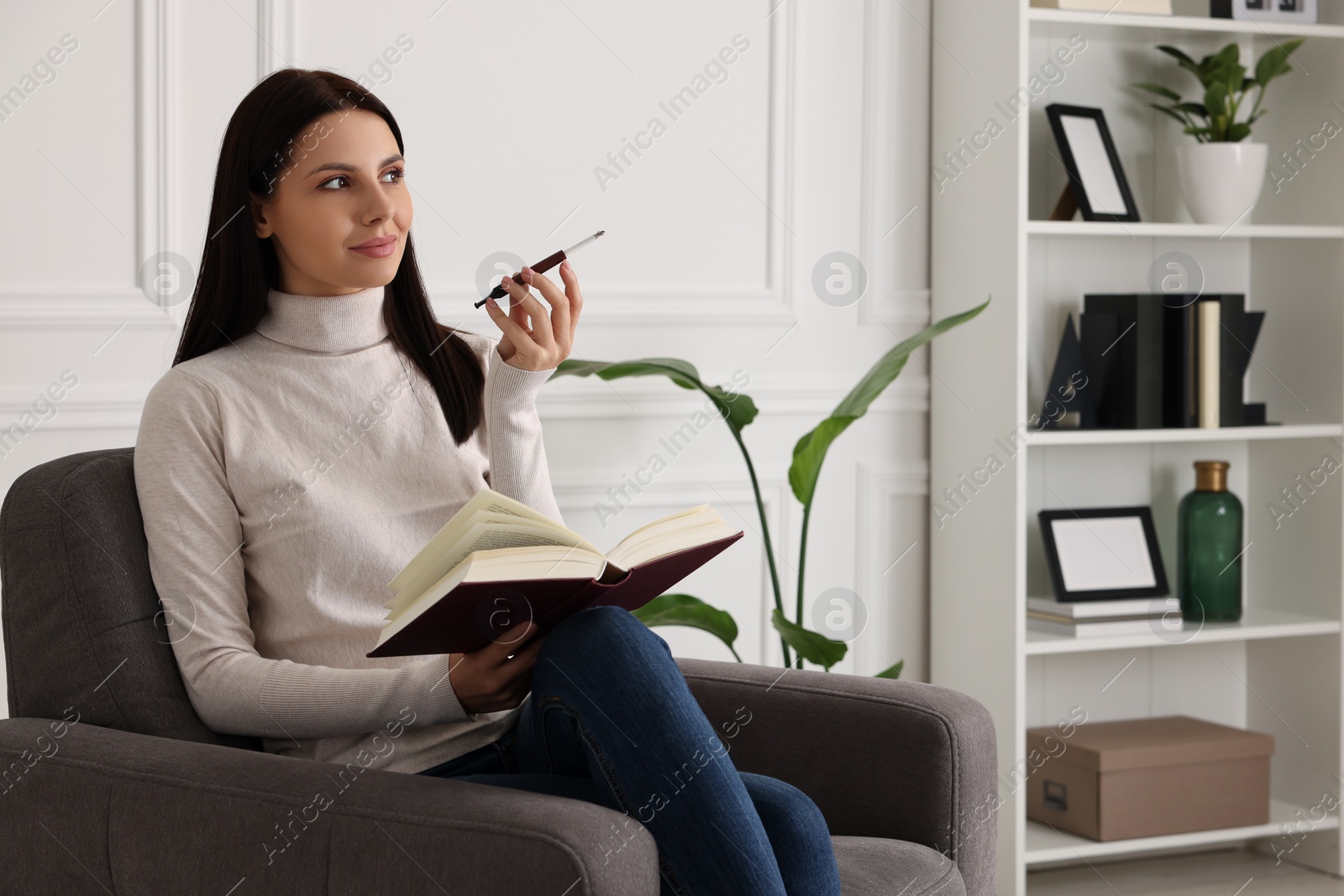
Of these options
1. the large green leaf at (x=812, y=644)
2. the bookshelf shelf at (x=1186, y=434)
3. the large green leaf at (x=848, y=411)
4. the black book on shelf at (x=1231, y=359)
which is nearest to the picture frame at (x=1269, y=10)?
the black book on shelf at (x=1231, y=359)

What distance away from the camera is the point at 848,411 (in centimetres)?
209

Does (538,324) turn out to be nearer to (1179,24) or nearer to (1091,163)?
(1091,163)

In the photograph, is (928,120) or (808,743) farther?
(928,120)

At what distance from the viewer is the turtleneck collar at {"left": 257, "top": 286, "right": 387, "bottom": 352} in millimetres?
1446

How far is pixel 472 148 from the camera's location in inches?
89.3

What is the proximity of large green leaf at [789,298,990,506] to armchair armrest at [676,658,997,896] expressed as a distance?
646 mm

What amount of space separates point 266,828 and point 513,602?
27 centimetres

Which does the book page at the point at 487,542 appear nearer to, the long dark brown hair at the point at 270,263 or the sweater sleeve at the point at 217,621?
the sweater sleeve at the point at 217,621

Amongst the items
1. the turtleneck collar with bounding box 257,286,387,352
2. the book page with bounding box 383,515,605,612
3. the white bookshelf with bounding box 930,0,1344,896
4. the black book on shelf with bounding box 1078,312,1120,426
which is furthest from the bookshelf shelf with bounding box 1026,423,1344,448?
the book page with bounding box 383,515,605,612

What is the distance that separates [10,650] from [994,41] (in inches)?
76.5

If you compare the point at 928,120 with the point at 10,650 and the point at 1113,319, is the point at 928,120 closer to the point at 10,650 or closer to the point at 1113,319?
the point at 1113,319

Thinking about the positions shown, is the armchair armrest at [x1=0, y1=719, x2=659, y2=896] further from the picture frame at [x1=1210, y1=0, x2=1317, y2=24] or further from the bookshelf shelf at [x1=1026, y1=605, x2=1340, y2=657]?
the picture frame at [x1=1210, y1=0, x2=1317, y2=24]

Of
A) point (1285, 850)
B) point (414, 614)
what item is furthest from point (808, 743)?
point (1285, 850)

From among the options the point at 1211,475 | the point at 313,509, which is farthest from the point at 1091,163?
the point at 313,509
